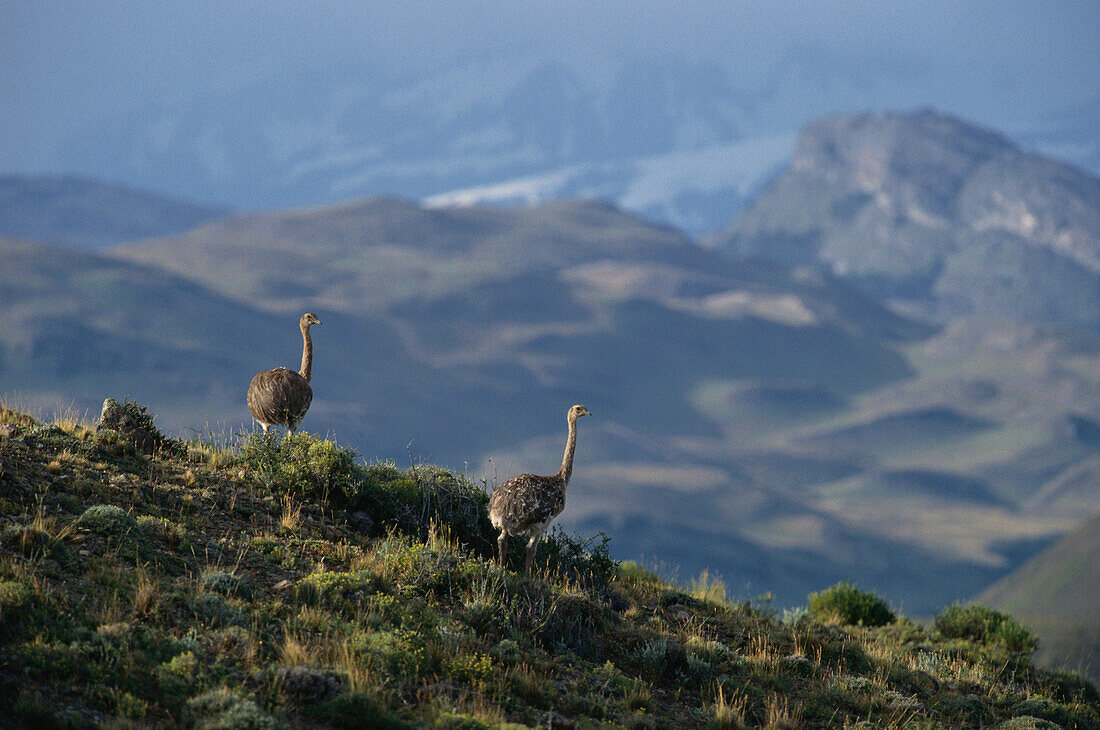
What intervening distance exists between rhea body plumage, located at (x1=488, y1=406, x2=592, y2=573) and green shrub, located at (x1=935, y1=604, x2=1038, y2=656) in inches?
659

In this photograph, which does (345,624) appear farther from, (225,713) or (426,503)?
(426,503)

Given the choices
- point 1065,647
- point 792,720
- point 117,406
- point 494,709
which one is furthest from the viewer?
point 1065,647

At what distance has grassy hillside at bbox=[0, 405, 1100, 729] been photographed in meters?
14.3

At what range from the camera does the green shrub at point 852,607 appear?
34.1 m

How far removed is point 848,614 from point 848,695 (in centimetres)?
1554

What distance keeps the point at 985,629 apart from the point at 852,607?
3.72 metres

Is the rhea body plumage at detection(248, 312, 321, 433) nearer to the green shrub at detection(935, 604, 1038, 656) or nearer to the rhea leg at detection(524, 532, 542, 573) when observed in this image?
the rhea leg at detection(524, 532, 542, 573)

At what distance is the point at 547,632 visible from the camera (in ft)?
59.7

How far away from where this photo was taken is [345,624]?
16234 mm

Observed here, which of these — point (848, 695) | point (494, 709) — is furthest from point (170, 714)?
point (848, 695)

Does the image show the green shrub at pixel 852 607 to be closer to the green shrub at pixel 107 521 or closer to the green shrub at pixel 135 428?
the green shrub at pixel 135 428

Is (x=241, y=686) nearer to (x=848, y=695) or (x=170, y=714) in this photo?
(x=170, y=714)

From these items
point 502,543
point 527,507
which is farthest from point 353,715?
point 502,543

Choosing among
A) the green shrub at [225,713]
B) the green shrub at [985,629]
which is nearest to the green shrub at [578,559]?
A: the green shrub at [225,713]
